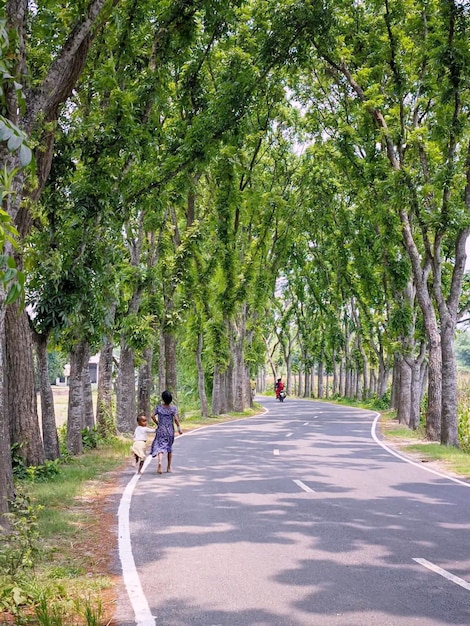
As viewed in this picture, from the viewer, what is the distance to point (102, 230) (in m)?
12.9

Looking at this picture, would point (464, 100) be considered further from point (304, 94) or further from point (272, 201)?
point (272, 201)

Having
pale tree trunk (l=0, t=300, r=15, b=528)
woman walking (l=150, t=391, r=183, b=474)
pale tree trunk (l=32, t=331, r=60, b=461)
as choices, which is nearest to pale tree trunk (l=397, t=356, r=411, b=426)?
woman walking (l=150, t=391, r=183, b=474)

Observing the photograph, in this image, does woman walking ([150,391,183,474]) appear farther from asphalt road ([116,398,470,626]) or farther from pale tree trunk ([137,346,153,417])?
pale tree trunk ([137,346,153,417])

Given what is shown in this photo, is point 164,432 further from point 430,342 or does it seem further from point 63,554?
point 430,342

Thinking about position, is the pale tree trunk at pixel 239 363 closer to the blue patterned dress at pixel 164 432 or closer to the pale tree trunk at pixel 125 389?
the pale tree trunk at pixel 125 389

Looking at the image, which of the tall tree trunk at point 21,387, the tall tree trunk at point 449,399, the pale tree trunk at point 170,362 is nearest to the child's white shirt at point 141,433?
the tall tree trunk at point 21,387

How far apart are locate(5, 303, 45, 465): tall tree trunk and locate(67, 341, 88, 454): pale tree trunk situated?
3.44m

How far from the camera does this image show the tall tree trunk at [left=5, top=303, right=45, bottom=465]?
36.9 feet

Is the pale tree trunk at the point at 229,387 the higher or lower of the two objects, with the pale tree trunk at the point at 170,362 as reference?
lower

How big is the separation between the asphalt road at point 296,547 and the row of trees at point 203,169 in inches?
85.1

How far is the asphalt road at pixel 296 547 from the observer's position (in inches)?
208

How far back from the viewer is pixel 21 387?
11.4 metres

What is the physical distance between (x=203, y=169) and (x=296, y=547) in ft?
43.0

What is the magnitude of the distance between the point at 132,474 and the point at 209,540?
6.02 metres
